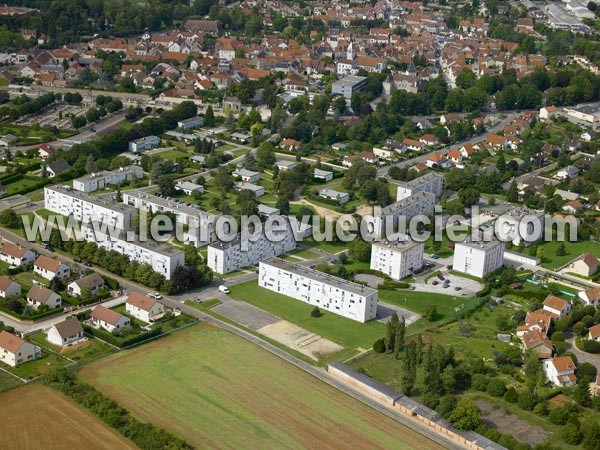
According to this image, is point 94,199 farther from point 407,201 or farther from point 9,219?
point 407,201

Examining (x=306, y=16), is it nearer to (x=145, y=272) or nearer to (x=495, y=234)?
(x=495, y=234)

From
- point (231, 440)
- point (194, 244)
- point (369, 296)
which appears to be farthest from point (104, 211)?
point (231, 440)

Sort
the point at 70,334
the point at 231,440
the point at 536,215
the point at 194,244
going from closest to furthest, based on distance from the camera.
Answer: the point at 231,440, the point at 70,334, the point at 194,244, the point at 536,215

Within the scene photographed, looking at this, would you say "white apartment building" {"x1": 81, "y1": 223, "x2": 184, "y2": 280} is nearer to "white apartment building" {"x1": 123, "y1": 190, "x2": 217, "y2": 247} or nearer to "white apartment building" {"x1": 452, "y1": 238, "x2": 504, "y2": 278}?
"white apartment building" {"x1": 123, "y1": 190, "x2": 217, "y2": 247}

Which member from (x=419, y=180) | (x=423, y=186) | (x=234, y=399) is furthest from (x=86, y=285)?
(x=419, y=180)

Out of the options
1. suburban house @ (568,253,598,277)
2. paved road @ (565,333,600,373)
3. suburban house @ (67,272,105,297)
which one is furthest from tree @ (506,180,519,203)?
suburban house @ (67,272,105,297)
